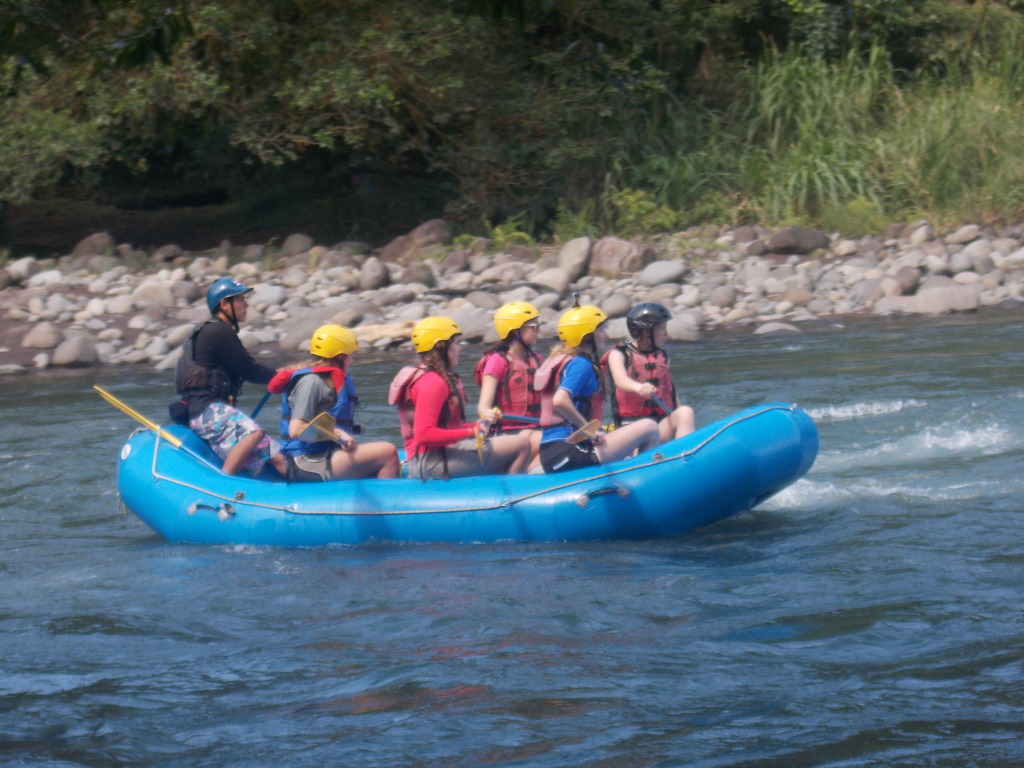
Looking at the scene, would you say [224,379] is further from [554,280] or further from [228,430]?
[554,280]

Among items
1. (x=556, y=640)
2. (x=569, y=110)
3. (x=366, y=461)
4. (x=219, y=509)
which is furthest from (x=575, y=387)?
(x=569, y=110)

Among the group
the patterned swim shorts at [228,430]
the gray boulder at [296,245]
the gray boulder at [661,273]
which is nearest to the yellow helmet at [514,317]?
the patterned swim shorts at [228,430]

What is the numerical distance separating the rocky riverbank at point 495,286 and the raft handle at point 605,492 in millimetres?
6208

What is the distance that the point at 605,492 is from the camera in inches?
219

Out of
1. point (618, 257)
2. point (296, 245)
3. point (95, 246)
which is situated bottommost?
point (618, 257)

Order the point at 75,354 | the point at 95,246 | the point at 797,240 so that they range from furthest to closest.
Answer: the point at 95,246, the point at 797,240, the point at 75,354

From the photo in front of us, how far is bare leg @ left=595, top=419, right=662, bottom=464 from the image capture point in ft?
19.1

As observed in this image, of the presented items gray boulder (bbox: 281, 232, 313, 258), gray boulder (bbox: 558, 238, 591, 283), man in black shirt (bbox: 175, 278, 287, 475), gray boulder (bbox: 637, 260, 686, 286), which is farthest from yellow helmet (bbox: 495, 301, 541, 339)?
gray boulder (bbox: 281, 232, 313, 258)

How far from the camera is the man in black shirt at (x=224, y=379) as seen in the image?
20.0ft

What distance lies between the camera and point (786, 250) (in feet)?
46.8

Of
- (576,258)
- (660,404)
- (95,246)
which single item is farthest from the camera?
(95,246)

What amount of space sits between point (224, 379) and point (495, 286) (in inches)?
300

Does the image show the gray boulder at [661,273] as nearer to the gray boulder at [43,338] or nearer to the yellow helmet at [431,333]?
the gray boulder at [43,338]

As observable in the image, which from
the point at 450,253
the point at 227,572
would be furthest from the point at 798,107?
the point at 227,572
